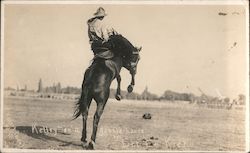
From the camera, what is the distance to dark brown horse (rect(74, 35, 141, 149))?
5.04ft

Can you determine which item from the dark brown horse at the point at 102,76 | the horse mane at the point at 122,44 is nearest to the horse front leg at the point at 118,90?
the dark brown horse at the point at 102,76

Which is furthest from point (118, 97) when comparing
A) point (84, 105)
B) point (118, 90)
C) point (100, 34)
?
point (100, 34)

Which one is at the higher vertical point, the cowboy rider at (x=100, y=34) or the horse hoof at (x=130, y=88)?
the cowboy rider at (x=100, y=34)

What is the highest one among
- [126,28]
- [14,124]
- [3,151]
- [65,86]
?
[126,28]

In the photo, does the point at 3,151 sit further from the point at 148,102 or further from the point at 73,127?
the point at 148,102

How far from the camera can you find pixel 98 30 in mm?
1557

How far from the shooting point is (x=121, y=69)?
1.56m

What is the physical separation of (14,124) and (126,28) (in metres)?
0.57

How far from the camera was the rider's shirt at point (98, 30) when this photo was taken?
5.08 ft

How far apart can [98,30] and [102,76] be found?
0.59 feet

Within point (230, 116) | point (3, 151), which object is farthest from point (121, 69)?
point (3, 151)

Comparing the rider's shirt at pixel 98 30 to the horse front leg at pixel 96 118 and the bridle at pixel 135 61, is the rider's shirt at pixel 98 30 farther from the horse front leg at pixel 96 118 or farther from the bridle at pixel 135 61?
the horse front leg at pixel 96 118

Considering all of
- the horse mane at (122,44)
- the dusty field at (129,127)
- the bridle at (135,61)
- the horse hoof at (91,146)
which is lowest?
the horse hoof at (91,146)

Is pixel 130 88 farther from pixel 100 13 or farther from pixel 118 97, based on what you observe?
pixel 100 13
